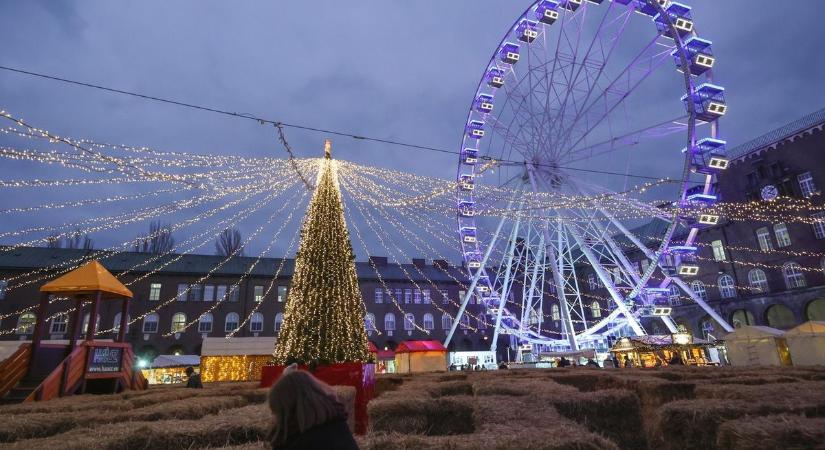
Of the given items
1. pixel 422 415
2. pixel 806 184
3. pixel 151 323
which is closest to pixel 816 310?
pixel 806 184

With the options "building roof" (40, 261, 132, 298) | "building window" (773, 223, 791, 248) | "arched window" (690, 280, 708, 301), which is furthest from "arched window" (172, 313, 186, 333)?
"building window" (773, 223, 791, 248)

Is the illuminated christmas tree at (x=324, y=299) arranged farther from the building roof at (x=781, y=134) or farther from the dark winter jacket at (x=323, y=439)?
the building roof at (x=781, y=134)

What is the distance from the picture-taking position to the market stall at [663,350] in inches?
983

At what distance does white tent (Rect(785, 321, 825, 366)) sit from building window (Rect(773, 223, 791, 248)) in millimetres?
17290

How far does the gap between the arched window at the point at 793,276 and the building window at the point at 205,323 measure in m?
49.8

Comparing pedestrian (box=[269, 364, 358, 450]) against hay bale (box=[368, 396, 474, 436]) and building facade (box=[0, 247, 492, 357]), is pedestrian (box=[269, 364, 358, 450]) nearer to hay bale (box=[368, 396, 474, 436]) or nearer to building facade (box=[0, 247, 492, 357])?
hay bale (box=[368, 396, 474, 436])

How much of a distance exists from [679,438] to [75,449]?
5633 mm

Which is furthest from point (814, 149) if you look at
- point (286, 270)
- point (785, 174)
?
point (286, 270)

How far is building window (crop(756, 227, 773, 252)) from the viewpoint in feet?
112

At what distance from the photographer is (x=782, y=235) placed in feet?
109

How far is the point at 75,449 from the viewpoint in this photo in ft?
11.0

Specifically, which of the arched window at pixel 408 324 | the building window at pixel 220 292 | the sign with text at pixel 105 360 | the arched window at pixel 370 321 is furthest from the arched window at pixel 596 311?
the sign with text at pixel 105 360

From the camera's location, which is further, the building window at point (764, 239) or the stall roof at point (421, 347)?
the building window at point (764, 239)

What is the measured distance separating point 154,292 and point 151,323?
3016 mm
